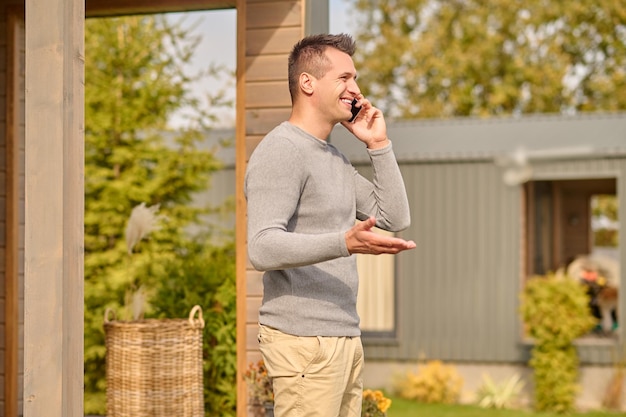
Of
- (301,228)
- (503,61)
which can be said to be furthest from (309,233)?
(503,61)

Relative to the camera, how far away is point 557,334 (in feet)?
31.7

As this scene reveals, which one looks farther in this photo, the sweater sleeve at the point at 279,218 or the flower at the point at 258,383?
the flower at the point at 258,383

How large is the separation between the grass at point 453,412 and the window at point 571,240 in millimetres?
1781

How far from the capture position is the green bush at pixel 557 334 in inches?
378

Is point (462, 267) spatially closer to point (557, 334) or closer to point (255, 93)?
point (557, 334)

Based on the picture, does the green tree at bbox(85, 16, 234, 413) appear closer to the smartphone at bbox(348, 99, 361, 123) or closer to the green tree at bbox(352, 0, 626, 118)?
the smartphone at bbox(348, 99, 361, 123)

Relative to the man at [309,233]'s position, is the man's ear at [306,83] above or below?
above

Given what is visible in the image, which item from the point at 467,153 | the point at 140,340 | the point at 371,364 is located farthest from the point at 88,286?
the point at 467,153

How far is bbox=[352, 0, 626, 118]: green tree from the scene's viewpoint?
21.1 meters

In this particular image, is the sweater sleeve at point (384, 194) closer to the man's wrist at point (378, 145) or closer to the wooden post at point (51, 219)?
the man's wrist at point (378, 145)

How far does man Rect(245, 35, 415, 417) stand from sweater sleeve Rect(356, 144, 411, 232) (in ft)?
0.23

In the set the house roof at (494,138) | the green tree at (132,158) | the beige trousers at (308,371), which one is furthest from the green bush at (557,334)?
the beige trousers at (308,371)

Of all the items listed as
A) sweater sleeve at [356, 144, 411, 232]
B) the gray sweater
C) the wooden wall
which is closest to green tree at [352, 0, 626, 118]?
the wooden wall

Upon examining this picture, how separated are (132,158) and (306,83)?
597cm
